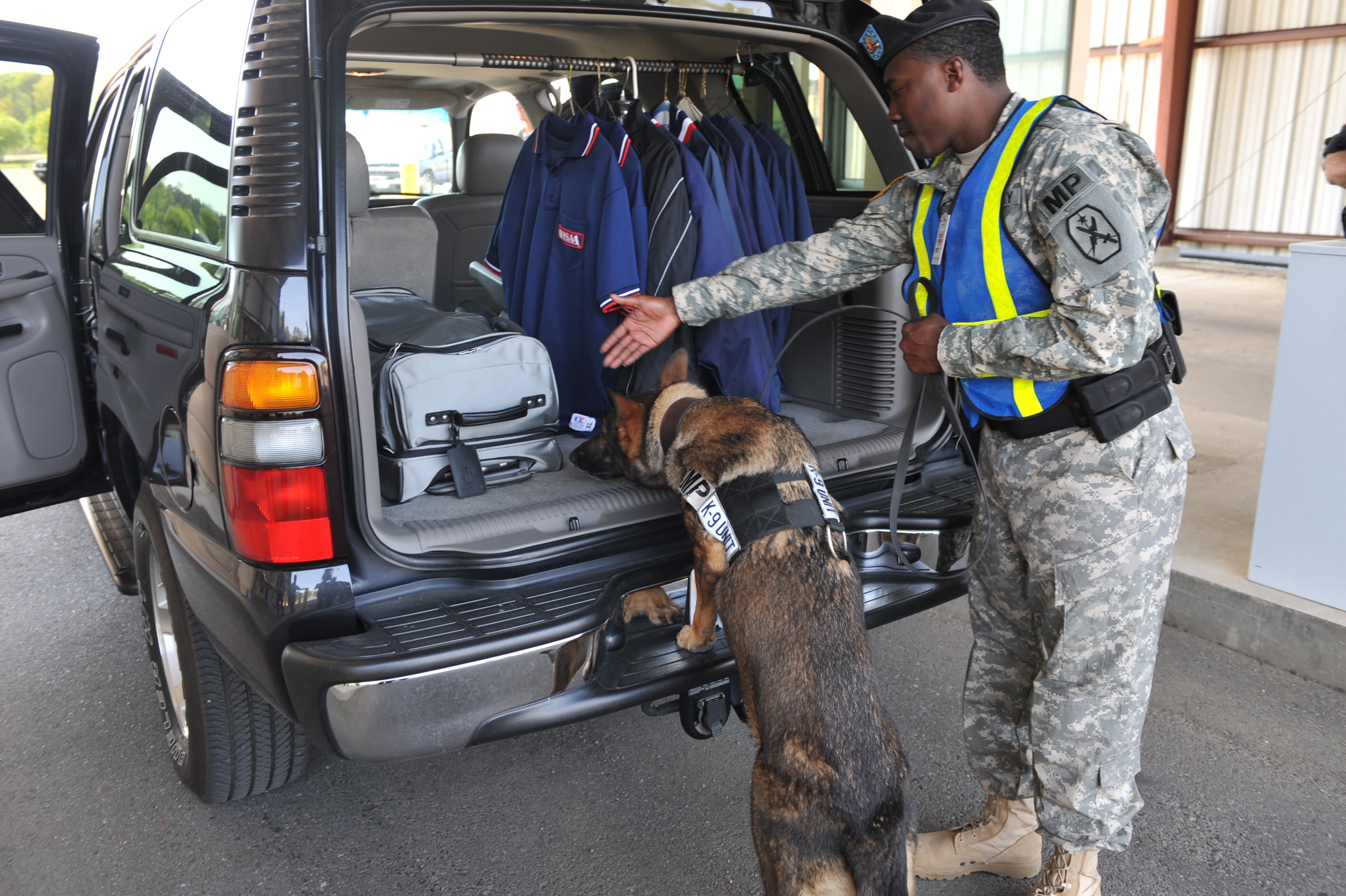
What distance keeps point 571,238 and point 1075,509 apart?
1.82m

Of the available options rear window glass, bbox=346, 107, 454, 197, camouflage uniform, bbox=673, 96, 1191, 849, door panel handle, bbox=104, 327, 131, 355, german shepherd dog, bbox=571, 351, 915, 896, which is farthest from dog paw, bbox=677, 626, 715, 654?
rear window glass, bbox=346, 107, 454, 197

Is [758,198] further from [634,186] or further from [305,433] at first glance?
[305,433]

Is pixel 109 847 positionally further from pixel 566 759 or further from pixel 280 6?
pixel 280 6

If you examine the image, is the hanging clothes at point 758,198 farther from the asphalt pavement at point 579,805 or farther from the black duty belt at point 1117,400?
the black duty belt at point 1117,400

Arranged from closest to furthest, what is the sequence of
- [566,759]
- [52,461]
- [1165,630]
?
[566,759]
[52,461]
[1165,630]

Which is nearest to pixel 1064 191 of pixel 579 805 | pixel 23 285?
pixel 579 805

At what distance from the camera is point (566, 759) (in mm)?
2709

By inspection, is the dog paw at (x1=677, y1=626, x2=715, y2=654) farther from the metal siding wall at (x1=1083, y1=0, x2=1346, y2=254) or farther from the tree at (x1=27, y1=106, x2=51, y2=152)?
the metal siding wall at (x1=1083, y1=0, x2=1346, y2=254)

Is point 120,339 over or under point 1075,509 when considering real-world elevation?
over

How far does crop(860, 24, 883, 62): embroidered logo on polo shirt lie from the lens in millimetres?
1941

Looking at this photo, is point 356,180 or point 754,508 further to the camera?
point 356,180

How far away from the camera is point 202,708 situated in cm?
229

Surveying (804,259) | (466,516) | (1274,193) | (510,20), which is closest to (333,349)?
(466,516)

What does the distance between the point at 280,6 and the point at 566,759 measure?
6.67 ft
